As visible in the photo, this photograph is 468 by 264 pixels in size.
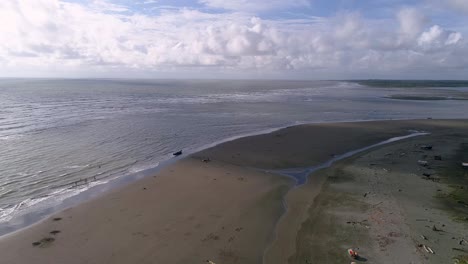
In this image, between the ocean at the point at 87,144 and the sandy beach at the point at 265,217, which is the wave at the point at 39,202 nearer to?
the ocean at the point at 87,144

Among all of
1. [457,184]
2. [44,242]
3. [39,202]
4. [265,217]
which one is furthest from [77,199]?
[457,184]

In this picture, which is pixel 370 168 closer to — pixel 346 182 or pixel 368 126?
pixel 346 182

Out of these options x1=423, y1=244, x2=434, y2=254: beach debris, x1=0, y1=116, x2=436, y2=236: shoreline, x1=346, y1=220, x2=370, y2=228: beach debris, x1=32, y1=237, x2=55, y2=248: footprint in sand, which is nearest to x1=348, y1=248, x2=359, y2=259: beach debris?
x1=346, y1=220, x2=370, y2=228: beach debris

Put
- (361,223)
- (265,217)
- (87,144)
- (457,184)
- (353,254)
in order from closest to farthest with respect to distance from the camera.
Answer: (353,254) < (361,223) < (265,217) < (457,184) < (87,144)

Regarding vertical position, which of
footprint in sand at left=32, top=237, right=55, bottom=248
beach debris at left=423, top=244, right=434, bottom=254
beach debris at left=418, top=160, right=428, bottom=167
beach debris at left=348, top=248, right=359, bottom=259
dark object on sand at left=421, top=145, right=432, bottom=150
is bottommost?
beach debris at left=423, top=244, right=434, bottom=254

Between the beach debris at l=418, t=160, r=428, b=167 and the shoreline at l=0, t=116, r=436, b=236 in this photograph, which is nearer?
the shoreline at l=0, t=116, r=436, b=236

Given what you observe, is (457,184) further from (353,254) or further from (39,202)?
(39,202)

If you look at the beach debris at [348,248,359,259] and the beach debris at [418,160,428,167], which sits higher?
the beach debris at [418,160,428,167]

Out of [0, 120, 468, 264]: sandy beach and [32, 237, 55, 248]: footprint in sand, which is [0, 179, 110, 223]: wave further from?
[32, 237, 55, 248]: footprint in sand

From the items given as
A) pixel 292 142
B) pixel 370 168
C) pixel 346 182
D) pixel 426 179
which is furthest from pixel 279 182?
pixel 292 142

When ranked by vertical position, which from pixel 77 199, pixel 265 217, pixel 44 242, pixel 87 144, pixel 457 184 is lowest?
pixel 265 217
